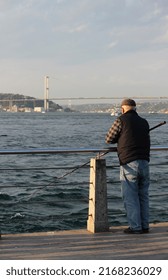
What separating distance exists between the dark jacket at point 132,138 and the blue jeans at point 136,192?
8 centimetres

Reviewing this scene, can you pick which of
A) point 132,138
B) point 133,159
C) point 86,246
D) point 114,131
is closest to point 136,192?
point 133,159

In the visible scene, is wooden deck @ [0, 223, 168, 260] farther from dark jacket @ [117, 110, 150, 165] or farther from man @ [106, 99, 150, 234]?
dark jacket @ [117, 110, 150, 165]

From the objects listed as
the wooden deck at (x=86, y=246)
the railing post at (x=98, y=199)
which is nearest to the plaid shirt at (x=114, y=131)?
the railing post at (x=98, y=199)

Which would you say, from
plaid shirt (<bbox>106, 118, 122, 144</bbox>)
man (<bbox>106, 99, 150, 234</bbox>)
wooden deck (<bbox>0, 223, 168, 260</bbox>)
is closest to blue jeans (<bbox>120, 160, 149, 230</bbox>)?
man (<bbox>106, 99, 150, 234</bbox>)

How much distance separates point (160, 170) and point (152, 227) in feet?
45.1

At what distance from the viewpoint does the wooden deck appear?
4746mm

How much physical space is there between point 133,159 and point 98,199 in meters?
0.64

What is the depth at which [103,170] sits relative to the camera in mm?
5801

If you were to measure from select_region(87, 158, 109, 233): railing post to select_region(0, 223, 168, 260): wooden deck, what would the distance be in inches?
4.6

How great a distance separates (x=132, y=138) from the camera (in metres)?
5.61

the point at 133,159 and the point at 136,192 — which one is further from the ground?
the point at 133,159

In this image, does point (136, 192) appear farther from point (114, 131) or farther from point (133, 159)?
point (114, 131)
